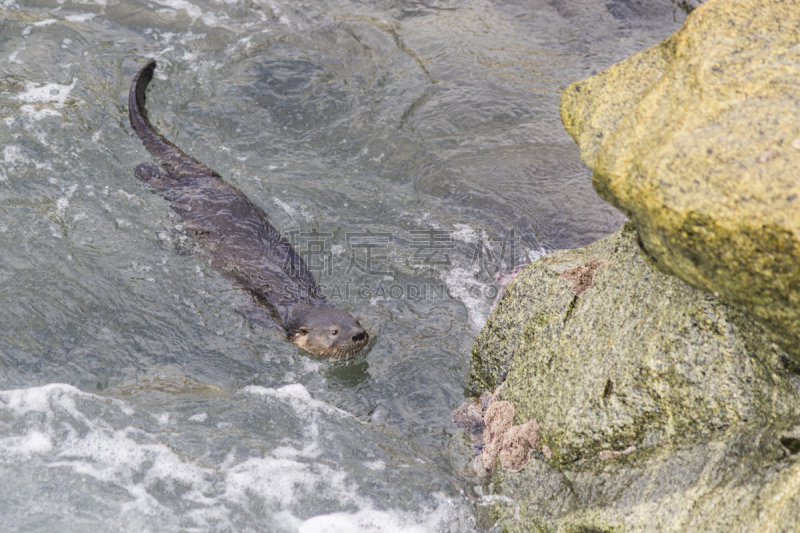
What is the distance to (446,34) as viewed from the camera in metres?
7.69

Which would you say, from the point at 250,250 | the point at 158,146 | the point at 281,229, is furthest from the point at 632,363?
the point at 158,146

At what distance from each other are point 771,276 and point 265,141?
512cm

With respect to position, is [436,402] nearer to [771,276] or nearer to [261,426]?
[261,426]

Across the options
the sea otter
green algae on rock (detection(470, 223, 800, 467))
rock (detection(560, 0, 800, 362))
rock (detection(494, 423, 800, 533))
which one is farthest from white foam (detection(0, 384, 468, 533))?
rock (detection(560, 0, 800, 362))

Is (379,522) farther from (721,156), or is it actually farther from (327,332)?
(721,156)

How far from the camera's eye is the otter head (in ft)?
13.9

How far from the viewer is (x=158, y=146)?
5.68m

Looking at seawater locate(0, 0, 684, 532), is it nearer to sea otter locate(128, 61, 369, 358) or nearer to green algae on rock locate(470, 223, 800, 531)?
sea otter locate(128, 61, 369, 358)

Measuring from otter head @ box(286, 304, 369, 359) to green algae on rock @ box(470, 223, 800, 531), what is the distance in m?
1.44

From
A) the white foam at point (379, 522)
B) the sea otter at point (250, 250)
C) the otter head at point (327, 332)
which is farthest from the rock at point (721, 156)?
the sea otter at point (250, 250)

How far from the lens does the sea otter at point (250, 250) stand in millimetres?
4316

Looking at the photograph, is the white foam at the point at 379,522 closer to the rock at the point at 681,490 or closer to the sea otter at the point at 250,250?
the rock at the point at 681,490

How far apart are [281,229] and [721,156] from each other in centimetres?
397

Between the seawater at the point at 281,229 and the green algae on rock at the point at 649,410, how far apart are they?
556mm
